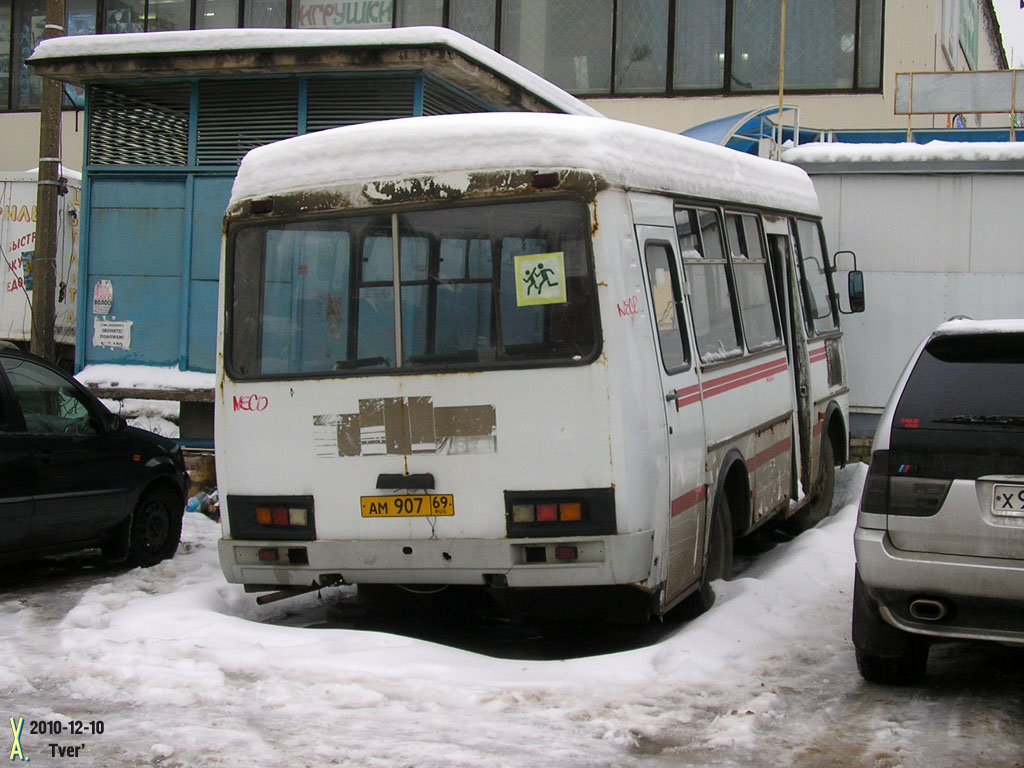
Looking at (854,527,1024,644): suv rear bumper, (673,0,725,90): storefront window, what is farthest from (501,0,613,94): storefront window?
(854,527,1024,644): suv rear bumper

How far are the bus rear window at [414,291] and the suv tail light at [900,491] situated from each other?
59.7 inches

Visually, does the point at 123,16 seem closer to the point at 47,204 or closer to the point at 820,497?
the point at 47,204

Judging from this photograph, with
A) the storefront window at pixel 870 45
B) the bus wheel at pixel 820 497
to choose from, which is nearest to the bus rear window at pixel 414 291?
the bus wheel at pixel 820 497

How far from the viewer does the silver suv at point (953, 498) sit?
Answer: 212 inches

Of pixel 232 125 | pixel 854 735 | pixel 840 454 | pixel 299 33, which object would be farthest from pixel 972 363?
pixel 232 125

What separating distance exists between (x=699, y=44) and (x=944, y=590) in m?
19.0

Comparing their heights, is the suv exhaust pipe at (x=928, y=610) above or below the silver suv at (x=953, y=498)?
below

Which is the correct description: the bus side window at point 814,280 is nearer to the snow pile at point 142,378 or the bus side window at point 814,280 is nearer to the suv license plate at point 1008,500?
the suv license plate at point 1008,500

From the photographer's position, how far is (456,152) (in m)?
6.59

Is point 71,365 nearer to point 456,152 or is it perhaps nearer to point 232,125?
point 232,125

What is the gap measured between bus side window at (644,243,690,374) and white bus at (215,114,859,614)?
19 mm

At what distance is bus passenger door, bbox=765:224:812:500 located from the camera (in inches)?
382

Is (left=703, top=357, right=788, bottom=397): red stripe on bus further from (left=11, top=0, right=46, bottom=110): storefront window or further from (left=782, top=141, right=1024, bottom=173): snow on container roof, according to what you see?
(left=11, top=0, right=46, bottom=110): storefront window

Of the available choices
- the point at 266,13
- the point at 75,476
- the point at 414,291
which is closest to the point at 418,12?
the point at 266,13
